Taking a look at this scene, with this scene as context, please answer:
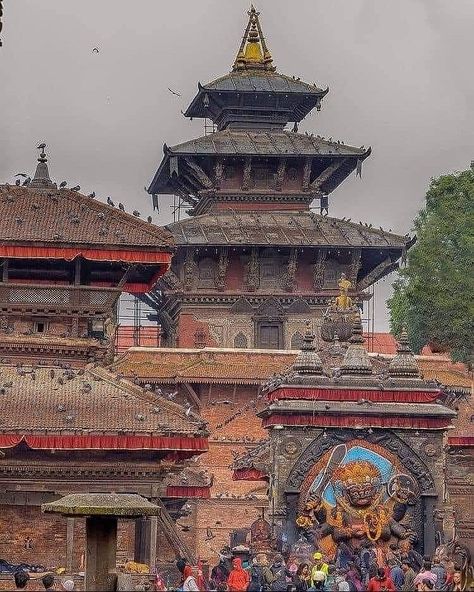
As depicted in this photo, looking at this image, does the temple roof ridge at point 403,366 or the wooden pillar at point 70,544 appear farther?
the temple roof ridge at point 403,366

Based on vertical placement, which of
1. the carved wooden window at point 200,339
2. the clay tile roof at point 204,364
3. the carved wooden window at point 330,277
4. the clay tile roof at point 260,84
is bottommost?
the clay tile roof at point 204,364

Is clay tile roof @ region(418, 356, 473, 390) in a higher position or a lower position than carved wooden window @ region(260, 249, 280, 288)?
lower

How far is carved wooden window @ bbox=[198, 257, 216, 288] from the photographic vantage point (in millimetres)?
55375

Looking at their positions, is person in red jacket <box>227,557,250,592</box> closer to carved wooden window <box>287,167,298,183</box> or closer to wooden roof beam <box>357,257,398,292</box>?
wooden roof beam <box>357,257,398,292</box>

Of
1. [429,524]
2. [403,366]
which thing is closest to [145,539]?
[429,524]

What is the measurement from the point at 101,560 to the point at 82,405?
9.62m

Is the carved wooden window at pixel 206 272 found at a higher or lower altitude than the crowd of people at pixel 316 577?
higher

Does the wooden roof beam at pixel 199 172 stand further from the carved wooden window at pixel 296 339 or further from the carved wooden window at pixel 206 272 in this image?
the carved wooden window at pixel 296 339

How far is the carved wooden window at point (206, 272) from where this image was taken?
55.4 m

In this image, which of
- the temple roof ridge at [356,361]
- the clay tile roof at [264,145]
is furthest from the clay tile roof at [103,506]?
the clay tile roof at [264,145]

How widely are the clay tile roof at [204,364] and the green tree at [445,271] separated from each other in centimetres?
748

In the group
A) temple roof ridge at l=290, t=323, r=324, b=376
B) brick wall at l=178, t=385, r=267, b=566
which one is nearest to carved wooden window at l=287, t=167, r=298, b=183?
brick wall at l=178, t=385, r=267, b=566

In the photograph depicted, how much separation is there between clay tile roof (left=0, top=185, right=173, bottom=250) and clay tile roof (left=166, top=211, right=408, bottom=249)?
50.3 ft

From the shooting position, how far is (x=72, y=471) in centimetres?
3475
